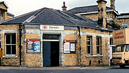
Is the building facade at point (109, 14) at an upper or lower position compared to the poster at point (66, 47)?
upper

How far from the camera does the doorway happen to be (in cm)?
2147

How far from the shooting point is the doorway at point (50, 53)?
845 inches

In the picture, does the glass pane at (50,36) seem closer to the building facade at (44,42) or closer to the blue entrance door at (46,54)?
the building facade at (44,42)

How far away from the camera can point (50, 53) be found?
21719mm

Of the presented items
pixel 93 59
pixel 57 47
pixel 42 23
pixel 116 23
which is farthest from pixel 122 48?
pixel 116 23

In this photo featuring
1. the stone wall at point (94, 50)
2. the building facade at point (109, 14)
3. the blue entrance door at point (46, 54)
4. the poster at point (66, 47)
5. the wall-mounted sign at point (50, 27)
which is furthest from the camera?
the building facade at point (109, 14)

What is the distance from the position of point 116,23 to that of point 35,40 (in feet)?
76.4

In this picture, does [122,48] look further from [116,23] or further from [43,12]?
[116,23]

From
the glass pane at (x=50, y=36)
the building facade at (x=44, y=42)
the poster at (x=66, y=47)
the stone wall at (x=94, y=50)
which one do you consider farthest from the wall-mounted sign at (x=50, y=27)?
the stone wall at (x=94, y=50)

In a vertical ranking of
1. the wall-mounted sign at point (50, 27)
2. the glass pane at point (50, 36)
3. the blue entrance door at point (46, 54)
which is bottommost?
the blue entrance door at point (46, 54)

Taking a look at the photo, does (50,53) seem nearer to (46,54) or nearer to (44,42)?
(46,54)

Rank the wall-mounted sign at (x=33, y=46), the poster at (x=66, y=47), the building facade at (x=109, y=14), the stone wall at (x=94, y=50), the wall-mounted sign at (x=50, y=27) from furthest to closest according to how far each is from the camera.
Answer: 1. the building facade at (x=109, y=14)
2. the stone wall at (x=94, y=50)
3. the poster at (x=66, y=47)
4. the wall-mounted sign at (x=50, y=27)
5. the wall-mounted sign at (x=33, y=46)

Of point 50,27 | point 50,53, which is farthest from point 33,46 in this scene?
point 50,27

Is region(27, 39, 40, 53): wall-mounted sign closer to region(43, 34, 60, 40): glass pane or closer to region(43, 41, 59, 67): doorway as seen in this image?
region(43, 34, 60, 40): glass pane
